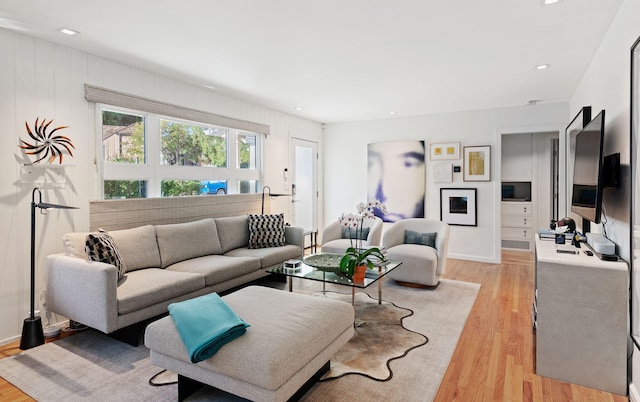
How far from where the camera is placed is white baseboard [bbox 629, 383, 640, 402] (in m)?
1.99

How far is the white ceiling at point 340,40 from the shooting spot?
97.7 inches

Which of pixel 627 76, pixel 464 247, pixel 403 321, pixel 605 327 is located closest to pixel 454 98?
pixel 464 247

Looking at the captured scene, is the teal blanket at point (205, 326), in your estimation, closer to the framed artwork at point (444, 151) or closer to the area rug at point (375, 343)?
the area rug at point (375, 343)

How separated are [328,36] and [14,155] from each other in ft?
8.93

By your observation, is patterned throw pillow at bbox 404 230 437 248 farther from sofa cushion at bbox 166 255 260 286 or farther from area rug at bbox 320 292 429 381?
sofa cushion at bbox 166 255 260 286

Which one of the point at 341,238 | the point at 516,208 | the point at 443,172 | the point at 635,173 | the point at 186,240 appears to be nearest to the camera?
the point at 635,173

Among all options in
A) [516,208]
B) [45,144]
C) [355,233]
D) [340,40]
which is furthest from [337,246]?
[516,208]

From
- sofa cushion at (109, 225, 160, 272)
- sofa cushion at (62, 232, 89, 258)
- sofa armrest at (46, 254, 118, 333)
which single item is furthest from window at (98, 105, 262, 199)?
sofa armrest at (46, 254, 118, 333)

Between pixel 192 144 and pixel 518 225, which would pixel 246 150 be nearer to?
pixel 192 144

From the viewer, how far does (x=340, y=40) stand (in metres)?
3.02

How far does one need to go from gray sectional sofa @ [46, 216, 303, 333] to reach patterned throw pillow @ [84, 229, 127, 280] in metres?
0.07

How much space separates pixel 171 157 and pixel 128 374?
101 inches

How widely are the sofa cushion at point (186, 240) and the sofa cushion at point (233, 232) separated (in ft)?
0.26

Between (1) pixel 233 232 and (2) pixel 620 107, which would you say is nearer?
(2) pixel 620 107
